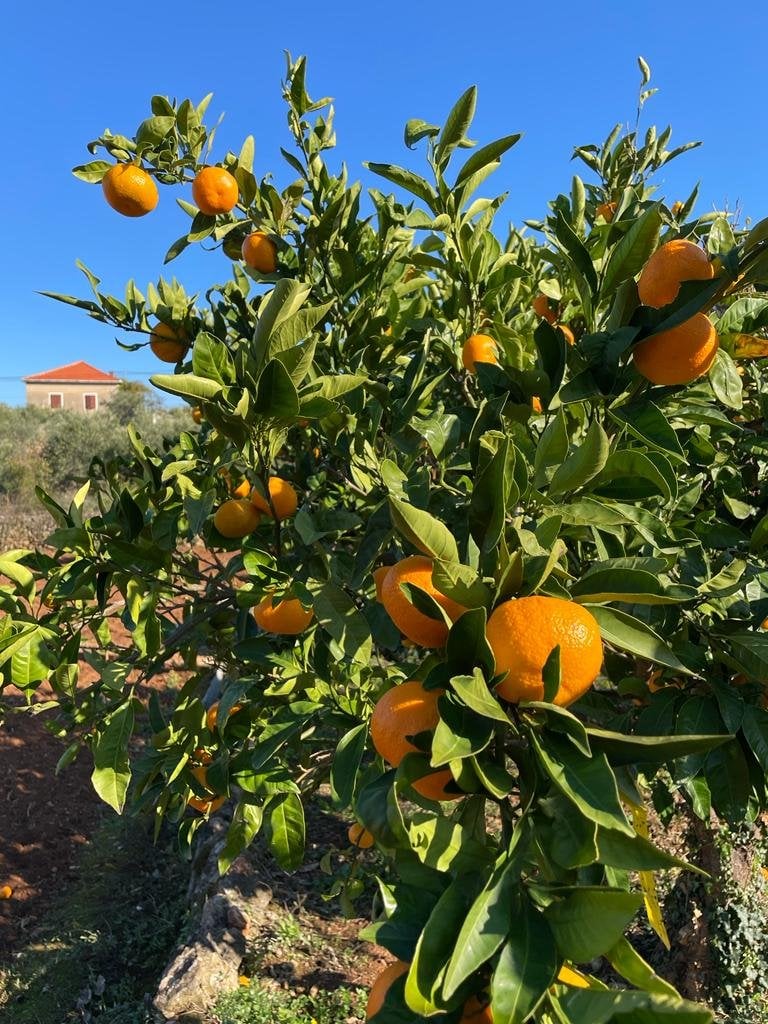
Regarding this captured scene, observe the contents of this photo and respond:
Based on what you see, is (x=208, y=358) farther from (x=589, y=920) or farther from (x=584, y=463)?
(x=589, y=920)

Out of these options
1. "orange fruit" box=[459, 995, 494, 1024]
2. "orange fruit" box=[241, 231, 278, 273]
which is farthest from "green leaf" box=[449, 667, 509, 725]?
"orange fruit" box=[241, 231, 278, 273]

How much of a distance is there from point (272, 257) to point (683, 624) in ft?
3.79

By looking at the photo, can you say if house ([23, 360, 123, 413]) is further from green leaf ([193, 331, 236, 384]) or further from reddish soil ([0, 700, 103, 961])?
green leaf ([193, 331, 236, 384])

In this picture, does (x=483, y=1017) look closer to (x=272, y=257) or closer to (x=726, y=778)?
(x=726, y=778)

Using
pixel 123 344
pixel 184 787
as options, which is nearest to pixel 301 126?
pixel 123 344

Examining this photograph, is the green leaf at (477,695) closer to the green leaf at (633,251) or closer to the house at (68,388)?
the green leaf at (633,251)

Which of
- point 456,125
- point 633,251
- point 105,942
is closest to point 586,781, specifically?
point 633,251

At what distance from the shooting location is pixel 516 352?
46.4 inches

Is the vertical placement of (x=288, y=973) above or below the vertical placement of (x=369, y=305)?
below

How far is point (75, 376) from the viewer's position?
1341 inches

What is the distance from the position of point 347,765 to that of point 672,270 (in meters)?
0.69

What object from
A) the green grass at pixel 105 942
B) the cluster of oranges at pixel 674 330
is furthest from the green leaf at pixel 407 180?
the green grass at pixel 105 942

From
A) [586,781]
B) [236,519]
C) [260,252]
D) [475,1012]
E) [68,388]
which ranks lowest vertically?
[475,1012]

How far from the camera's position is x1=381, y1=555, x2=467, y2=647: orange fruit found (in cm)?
68
